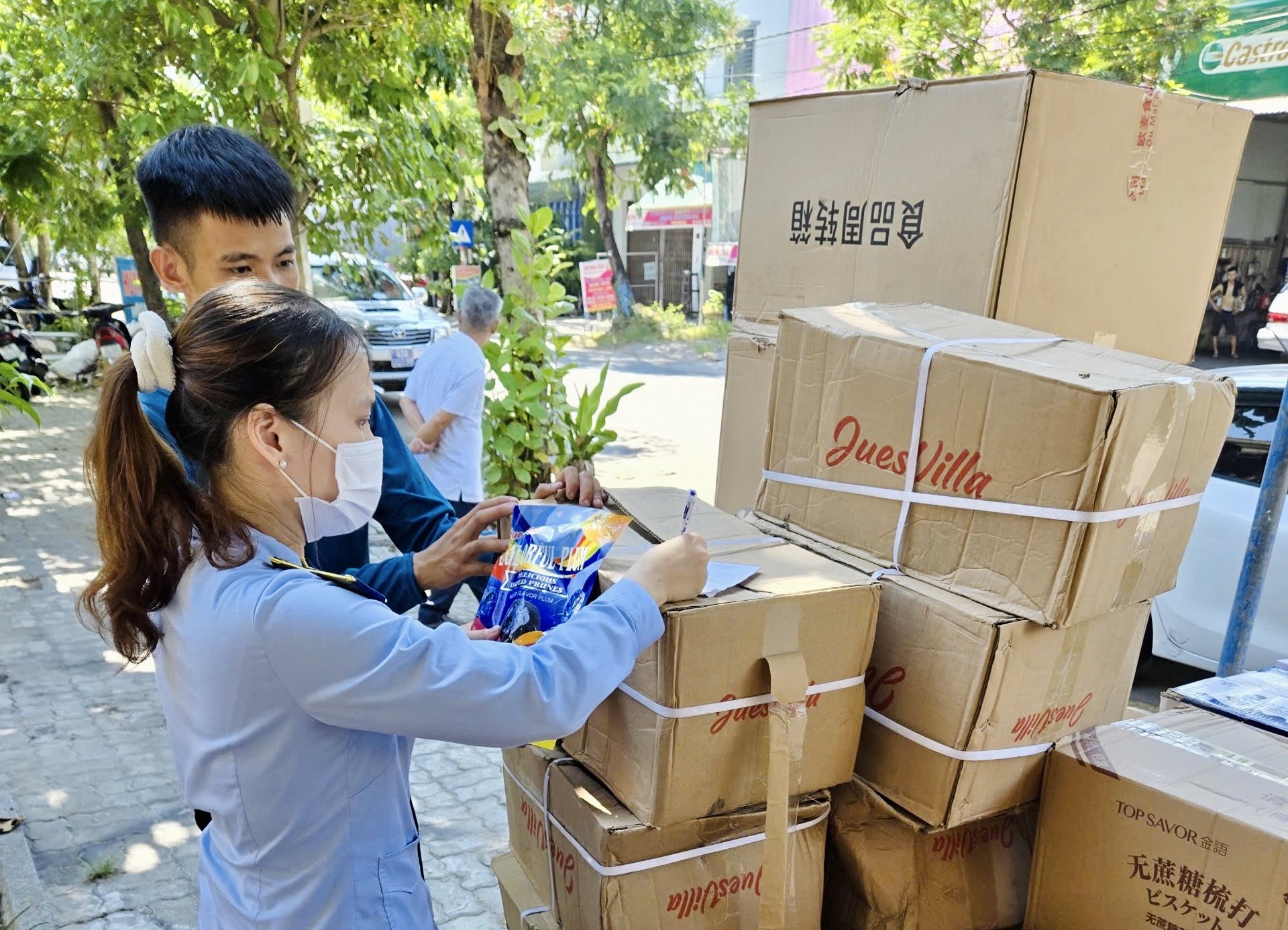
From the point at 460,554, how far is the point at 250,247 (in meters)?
0.70

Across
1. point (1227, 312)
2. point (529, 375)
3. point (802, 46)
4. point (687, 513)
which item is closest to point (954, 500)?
point (687, 513)

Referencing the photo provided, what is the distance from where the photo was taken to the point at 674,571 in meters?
1.19

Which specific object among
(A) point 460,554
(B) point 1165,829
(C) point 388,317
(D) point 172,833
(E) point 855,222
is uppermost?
(E) point 855,222

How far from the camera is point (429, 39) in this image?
4918 millimetres

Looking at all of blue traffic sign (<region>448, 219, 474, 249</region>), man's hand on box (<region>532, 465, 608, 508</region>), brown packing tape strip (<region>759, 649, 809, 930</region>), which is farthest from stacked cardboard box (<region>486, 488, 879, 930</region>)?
blue traffic sign (<region>448, 219, 474, 249</region>)

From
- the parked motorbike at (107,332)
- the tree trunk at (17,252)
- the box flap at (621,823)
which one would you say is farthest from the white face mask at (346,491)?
the tree trunk at (17,252)

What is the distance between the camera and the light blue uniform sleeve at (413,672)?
97cm

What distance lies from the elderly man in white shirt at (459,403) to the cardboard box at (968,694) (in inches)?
109

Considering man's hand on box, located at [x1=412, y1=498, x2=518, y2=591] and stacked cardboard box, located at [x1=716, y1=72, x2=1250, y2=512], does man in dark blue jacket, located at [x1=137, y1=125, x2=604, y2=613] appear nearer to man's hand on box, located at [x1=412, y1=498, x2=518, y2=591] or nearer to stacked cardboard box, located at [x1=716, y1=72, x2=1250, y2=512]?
man's hand on box, located at [x1=412, y1=498, x2=518, y2=591]

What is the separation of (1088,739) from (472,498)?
3.11 m

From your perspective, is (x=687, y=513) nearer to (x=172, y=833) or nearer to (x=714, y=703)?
(x=714, y=703)

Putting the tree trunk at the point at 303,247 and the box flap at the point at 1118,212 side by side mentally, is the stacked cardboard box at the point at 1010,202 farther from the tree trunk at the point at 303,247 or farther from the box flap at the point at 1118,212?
the tree trunk at the point at 303,247

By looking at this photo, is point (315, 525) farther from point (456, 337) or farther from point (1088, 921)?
point (456, 337)

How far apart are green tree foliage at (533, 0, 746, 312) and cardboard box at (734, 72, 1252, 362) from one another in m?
9.80
